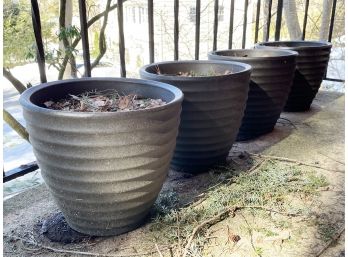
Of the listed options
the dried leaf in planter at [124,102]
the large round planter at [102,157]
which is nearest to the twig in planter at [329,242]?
the large round planter at [102,157]

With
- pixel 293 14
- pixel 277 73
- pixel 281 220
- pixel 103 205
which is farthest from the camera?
pixel 293 14

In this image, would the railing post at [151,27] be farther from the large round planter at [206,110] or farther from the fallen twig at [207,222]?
the fallen twig at [207,222]

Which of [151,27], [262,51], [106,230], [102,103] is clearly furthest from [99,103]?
[262,51]

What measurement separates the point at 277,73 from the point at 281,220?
1.04 metres

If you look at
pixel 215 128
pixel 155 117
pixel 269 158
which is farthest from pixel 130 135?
pixel 269 158

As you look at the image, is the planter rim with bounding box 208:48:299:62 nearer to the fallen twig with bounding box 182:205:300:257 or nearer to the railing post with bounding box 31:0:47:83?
the fallen twig with bounding box 182:205:300:257

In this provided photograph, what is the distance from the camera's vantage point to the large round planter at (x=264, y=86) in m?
2.13

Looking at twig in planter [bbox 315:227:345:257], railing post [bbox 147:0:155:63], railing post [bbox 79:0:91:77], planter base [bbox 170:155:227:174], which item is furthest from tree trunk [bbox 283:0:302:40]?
twig in planter [bbox 315:227:345:257]

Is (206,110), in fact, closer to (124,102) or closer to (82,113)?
(124,102)

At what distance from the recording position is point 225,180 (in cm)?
176

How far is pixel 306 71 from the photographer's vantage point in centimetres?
271

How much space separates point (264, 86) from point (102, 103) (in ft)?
3.99

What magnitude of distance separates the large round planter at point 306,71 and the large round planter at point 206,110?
3.18ft

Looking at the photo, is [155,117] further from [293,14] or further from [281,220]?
[293,14]
